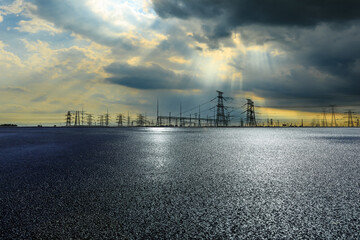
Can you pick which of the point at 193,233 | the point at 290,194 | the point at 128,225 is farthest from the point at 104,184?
the point at 290,194

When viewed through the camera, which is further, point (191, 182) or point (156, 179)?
point (156, 179)

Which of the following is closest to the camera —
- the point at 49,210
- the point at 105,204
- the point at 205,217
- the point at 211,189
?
the point at 205,217

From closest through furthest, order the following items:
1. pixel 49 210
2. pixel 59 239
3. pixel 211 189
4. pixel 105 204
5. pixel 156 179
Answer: pixel 59 239, pixel 49 210, pixel 105 204, pixel 211 189, pixel 156 179

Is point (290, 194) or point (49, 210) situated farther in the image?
point (290, 194)

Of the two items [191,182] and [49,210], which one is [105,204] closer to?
[49,210]

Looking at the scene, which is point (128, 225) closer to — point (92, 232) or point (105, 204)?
point (92, 232)

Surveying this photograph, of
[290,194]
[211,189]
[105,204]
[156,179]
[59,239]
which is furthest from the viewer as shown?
[156,179]

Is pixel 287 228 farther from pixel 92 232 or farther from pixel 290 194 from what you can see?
pixel 92 232

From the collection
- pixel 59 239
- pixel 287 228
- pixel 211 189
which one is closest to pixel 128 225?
pixel 59 239

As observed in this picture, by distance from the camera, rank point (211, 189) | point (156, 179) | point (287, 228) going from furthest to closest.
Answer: point (156, 179) → point (211, 189) → point (287, 228)
